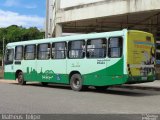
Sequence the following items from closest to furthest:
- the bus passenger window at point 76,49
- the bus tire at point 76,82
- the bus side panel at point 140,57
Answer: the bus side panel at point 140,57 < the bus passenger window at point 76,49 < the bus tire at point 76,82

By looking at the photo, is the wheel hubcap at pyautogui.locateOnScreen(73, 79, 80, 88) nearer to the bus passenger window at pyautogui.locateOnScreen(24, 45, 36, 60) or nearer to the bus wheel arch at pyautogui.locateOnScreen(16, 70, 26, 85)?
the bus passenger window at pyautogui.locateOnScreen(24, 45, 36, 60)

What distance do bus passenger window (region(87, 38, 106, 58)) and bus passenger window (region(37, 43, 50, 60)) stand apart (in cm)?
358

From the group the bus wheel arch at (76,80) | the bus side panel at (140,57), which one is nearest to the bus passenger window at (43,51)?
the bus wheel arch at (76,80)

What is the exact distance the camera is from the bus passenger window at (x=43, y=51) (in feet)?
72.0

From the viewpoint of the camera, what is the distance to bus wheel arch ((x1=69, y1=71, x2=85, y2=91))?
1955cm

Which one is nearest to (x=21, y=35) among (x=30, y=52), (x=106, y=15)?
(x=106, y=15)

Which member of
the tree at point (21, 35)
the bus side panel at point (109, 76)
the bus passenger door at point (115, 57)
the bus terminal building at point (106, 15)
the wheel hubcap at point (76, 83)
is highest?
the tree at point (21, 35)

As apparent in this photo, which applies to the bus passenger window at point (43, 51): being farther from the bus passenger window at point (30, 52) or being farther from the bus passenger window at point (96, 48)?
the bus passenger window at point (96, 48)

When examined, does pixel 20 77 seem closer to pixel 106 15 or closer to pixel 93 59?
pixel 93 59

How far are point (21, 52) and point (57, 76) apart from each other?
4.25 meters

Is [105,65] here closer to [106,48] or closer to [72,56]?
[106,48]

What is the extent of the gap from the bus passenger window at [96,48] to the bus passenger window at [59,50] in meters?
1.96

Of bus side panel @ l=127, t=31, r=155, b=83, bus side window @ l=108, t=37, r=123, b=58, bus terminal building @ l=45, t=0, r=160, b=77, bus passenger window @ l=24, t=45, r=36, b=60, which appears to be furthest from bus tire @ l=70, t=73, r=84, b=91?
bus terminal building @ l=45, t=0, r=160, b=77

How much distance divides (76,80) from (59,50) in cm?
208
